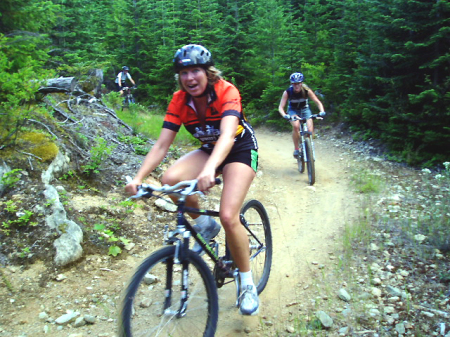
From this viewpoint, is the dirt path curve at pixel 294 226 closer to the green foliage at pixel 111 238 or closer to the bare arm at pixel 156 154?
the green foliage at pixel 111 238

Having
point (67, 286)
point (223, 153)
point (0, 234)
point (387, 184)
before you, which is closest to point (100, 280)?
point (67, 286)

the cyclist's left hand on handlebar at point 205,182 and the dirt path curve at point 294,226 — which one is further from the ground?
the cyclist's left hand on handlebar at point 205,182

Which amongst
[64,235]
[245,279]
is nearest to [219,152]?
[245,279]

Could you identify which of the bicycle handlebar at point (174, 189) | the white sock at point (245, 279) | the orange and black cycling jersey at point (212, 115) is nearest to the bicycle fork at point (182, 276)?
the bicycle handlebar at point (174, 189)

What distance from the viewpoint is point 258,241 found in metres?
4.12

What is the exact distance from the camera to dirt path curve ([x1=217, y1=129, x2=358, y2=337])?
3.69 metres

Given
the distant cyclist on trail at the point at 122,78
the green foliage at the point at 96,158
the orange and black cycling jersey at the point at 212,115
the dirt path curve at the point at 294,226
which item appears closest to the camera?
the orange and black cycling jersey at the point at 212,115

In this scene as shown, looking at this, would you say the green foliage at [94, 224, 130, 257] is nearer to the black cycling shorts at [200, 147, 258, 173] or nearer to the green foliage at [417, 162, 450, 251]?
the black cycling shorts at [200, 147, 258, 173]

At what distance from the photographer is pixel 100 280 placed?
4059 mm

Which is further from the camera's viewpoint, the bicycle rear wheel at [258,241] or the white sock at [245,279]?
→ the bicycle rear wheel at [258,241]

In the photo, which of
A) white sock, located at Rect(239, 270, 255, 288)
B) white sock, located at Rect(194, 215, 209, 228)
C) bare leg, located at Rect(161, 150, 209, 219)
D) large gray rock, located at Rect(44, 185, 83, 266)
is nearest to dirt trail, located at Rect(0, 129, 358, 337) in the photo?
large gray rock, located at Rect(44, 185, 83, 266)

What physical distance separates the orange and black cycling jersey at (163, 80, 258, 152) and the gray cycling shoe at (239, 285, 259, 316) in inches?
52.4

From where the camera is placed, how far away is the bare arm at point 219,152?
8.52ft

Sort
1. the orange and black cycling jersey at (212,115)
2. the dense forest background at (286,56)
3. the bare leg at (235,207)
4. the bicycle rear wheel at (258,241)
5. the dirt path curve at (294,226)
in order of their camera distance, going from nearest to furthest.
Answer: the bare leg at (235,207) < the orange and black cycling jersey at (212,115) < the dirt path curve at (294,226) < the bicycle rear wheel at (258,241) < the dense forest background at (286,56)
